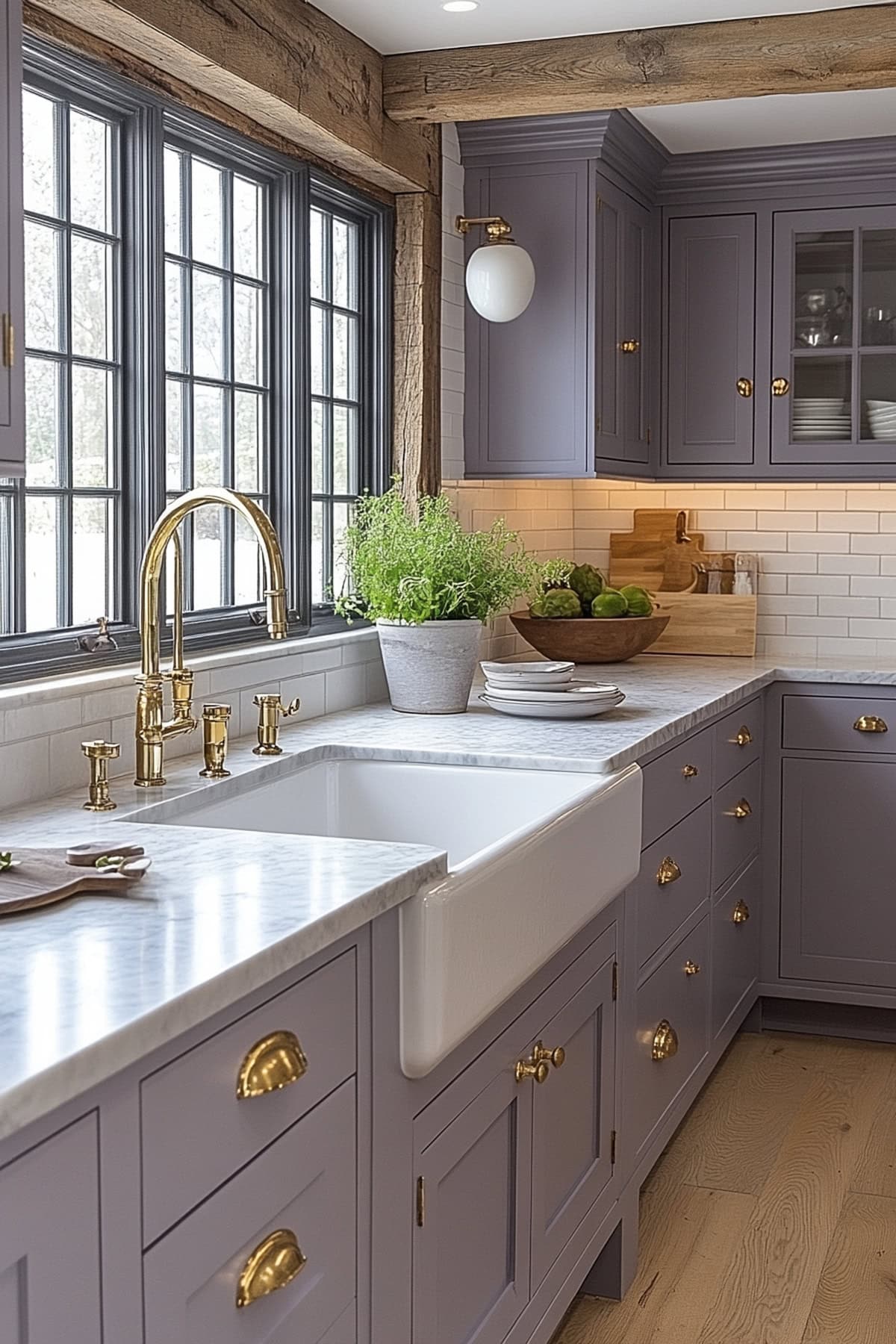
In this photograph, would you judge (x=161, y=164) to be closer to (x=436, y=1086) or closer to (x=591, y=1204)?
(x=436, y=1086)

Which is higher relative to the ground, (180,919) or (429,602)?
(429,602)

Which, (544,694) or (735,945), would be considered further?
(735,945)

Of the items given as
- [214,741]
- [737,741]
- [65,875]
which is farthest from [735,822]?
[65,875]

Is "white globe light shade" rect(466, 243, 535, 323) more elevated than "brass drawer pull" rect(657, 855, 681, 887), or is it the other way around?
Result: "white globe light shade" rect(466, 243, 535, 323)

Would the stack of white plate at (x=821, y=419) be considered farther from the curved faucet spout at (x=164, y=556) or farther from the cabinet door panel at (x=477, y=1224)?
the cabinet door panel at (x=477, y=1224)

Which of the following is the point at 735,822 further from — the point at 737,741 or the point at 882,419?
the point at 882,419

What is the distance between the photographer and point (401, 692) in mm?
3342

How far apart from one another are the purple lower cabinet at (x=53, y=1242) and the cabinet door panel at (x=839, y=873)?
10.6 feet

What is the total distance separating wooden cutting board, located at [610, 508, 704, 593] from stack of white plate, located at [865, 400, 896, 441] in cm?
70

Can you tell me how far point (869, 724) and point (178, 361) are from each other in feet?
7.11

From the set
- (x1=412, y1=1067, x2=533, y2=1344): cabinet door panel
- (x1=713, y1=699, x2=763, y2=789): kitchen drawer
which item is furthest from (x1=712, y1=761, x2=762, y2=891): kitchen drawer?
(x1=412, y1=1067, x2=533, y2=1344): cabinet door panel

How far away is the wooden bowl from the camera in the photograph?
4133 millimetres

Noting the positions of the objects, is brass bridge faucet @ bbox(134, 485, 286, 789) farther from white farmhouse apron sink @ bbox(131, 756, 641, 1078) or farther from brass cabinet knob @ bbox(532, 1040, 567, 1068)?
brass cabinet knob @ bbox(532, 1040, 567, 1068)

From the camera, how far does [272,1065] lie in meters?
1.50
